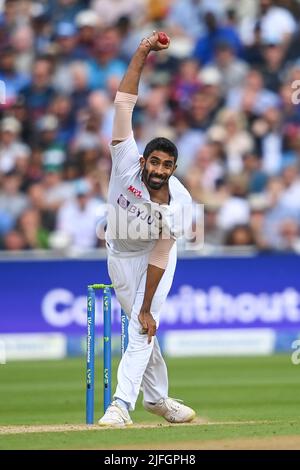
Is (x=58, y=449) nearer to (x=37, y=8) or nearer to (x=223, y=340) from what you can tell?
(x=223, y=340)

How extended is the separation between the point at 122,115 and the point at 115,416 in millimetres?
1858

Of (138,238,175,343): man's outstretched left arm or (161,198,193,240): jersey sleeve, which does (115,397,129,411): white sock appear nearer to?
(138,238,175,343): man's outstretched left arm

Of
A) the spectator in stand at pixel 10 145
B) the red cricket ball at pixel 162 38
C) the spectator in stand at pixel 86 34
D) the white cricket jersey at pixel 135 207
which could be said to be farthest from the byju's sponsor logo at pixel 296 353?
the red cricket ball at pixel 162 38

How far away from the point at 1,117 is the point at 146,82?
1977mm

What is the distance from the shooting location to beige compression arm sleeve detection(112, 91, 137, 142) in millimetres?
7707

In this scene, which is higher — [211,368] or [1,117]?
[1,117]

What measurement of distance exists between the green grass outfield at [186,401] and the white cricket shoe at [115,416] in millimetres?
82

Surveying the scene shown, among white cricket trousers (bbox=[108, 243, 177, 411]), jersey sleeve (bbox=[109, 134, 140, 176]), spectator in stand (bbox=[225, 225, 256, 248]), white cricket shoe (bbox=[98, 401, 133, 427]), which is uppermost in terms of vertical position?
jersey sleeve (bbox=[109, 134, 140, 176])

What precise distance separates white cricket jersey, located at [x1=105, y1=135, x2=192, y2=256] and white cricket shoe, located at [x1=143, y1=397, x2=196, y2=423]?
3.73ft

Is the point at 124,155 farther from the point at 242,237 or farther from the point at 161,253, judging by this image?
the point at 242,237

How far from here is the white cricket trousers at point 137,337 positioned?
801cm

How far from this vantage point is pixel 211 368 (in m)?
13.5

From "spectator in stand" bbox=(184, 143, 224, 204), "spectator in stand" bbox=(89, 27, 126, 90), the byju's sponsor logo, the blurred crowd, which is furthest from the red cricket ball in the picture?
"spectator in stand" bbox=(89, 27, 126, 90)

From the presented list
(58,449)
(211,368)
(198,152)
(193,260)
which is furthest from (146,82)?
(58,449)
